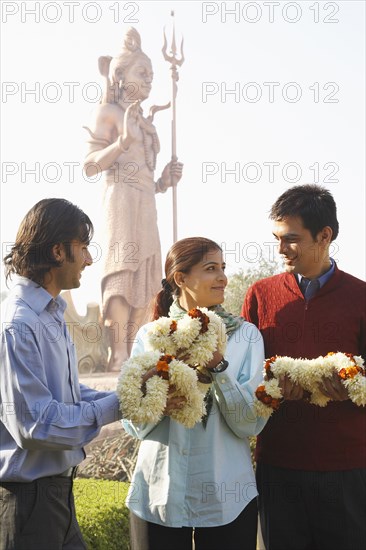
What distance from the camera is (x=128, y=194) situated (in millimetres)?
12570

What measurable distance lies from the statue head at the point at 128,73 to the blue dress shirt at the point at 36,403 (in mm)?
10454

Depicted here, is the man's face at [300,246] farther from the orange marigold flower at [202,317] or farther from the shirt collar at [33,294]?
the shirt collar at [33,294]

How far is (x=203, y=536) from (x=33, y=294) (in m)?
1.35

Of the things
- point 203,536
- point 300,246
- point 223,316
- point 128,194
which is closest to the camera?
point 203,536

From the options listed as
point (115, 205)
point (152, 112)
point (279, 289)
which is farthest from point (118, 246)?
point (279, 289)

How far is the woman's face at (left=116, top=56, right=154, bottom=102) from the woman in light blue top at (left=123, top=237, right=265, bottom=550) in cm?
992

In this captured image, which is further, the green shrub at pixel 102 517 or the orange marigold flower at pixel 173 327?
the green shrub at pixel 102 517

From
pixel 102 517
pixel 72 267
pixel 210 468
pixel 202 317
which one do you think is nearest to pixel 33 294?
pixel 72 267

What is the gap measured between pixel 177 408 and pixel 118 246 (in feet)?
32.5

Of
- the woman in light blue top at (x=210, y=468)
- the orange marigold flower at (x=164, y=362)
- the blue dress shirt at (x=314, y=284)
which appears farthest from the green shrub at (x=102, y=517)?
the blue dress shirt at (x=314, y=284)

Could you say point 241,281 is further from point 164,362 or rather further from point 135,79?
point 164,362

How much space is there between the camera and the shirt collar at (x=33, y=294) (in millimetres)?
2656

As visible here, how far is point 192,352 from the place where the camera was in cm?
299

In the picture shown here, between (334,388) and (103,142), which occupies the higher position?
(103,142)
